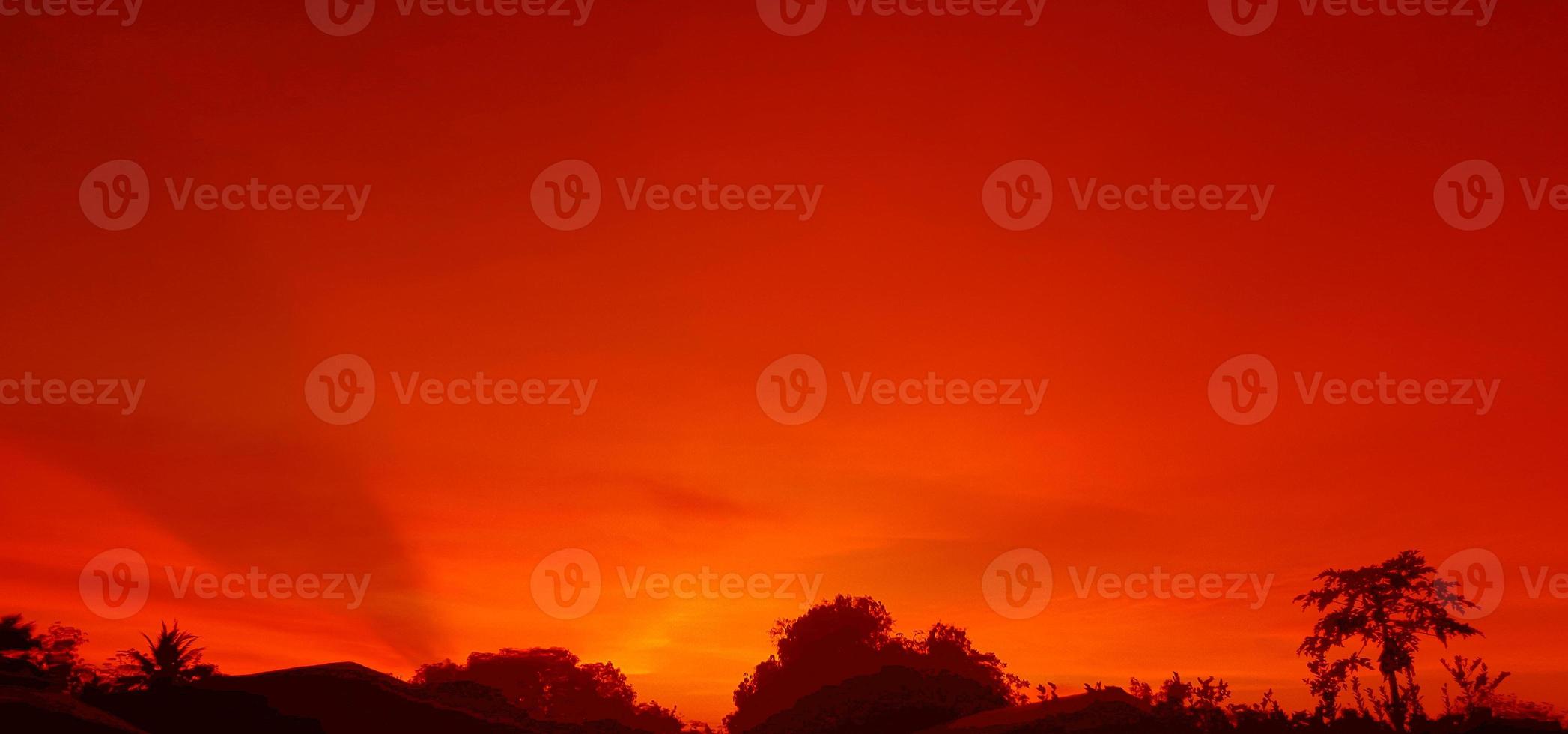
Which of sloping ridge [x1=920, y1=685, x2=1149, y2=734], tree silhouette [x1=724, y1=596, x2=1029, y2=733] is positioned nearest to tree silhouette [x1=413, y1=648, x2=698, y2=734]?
tree silhouette [x1=724, y1=596, x2=1029, y2=733]

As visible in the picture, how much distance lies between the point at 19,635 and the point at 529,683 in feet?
161

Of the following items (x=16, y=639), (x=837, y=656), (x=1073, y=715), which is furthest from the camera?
(x=837, y=656)

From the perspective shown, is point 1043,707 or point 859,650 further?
point 859,650

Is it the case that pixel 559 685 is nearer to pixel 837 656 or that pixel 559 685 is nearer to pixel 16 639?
pixel 837 656

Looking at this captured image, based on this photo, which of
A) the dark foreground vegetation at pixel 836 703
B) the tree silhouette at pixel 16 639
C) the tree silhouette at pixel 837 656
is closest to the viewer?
the dark foreground vegetation at pixel 836 703

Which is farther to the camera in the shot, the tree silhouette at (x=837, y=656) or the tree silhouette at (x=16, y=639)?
the tree silhouette at (x=837, y=656)

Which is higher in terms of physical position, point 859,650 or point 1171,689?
point 859,650

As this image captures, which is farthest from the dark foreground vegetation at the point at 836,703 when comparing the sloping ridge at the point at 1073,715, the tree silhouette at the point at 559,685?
the tree silhouette at the point at 559,685

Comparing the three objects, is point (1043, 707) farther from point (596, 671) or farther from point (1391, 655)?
point (596, 671)

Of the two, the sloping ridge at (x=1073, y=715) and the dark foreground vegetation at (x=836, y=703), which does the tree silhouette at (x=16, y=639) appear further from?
the sloping ridge at (x=1073, y=715)

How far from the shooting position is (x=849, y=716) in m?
41.1

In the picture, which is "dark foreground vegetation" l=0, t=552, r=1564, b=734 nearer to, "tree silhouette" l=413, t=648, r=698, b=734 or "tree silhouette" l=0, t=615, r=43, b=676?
"tree silhouette" l=0, t=615, r=43, b=676

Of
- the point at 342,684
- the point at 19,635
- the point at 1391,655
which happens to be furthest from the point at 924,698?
the point at 19,635

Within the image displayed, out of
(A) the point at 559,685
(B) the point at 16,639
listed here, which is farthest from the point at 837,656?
(B) the point at 16,639
